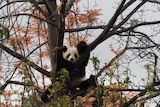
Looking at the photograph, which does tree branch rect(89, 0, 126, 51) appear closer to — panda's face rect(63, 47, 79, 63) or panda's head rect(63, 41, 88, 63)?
panda's head rect(63, 41, 88, 63)

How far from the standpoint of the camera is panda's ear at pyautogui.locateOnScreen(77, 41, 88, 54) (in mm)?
6816

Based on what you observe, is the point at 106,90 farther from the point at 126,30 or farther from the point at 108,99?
the point at 126,30

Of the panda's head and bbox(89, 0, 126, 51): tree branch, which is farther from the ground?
bbox(89, 0, 126, 51): tree branch

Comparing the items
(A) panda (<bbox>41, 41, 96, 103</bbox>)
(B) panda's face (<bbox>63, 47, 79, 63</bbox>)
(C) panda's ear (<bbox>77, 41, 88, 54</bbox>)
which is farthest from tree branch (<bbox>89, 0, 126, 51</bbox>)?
(B) panda's face (<bbox>63, 47, 79, 63</bbox>)

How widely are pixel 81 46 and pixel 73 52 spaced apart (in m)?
Result: 0.31

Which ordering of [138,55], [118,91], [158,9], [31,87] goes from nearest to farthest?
[31,87], [118,91], [138,55], [158,9]

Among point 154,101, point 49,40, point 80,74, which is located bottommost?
point 154,101

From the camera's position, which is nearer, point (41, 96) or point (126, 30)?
point (41, 96)

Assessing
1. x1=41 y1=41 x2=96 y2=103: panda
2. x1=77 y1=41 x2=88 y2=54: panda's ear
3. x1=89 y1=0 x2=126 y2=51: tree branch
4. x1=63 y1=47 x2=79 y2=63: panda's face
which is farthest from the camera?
x1=63 y1=47 x2=79 y2=63: panda's face

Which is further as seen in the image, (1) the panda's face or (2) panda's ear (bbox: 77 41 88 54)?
(1) the panda's face

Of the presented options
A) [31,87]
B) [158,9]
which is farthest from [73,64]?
[31,87]

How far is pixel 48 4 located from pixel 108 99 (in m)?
3.24

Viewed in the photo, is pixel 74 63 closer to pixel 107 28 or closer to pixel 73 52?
pixel 73 52

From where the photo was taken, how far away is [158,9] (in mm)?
6738
